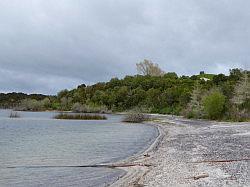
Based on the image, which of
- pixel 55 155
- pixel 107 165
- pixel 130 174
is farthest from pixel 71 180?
pixel 55 155

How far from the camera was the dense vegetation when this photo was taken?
255ft

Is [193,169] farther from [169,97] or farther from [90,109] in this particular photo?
[90,109]

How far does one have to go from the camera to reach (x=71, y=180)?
21.0 metres

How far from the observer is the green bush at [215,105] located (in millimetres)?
76562

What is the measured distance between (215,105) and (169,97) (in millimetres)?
53903

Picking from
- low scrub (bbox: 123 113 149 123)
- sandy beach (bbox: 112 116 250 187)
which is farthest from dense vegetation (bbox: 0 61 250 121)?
sandy beach (bbox: 112 116 250 187)

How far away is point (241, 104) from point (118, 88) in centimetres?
9760

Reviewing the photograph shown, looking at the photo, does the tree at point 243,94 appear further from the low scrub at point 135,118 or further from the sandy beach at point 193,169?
the sandy beach at point 193,169

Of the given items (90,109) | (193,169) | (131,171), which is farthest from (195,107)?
(90,109)

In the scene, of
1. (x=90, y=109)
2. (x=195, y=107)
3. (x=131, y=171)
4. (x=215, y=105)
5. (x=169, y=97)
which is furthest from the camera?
(x=90, y=109)

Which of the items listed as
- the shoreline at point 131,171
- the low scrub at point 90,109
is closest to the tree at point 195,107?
the shoreline at point 131,171

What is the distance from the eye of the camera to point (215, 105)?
253ft

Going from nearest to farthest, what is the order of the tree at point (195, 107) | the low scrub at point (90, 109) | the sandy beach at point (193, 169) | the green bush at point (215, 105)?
the sandy beach at point (193, 169) < the green bush at point (215, 105) < the tree at point (195, 107) < the low scrub at point (90, 109)

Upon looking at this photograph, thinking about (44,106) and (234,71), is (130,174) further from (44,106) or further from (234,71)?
(44,106)
